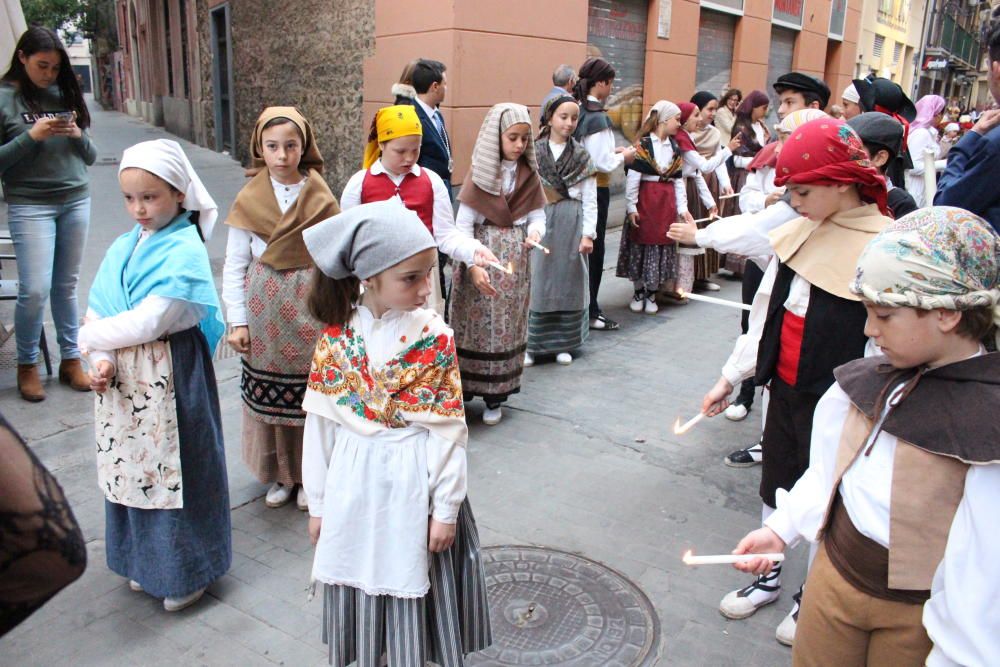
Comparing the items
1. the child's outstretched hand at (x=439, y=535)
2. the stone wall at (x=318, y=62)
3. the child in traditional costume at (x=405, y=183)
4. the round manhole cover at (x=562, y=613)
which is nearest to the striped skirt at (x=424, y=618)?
the child's outstretched hand at (x=439, y=535)

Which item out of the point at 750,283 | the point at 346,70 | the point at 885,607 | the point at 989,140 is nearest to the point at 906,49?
the point at 346,70

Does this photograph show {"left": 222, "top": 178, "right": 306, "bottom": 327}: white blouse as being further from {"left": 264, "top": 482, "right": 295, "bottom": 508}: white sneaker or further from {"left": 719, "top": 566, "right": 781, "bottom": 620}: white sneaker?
{"left": 719, "top": 566, "right": 781, "bottom": 620}: white sneaker

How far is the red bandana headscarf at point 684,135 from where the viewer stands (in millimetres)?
7277

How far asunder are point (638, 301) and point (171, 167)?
17.9ft

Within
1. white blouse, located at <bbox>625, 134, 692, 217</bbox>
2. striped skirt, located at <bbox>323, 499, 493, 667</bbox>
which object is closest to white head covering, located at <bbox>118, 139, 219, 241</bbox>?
striped skirt, located at <bbox>323, 499, 493, 667</bbox>

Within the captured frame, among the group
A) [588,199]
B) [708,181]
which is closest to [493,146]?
[588,199]

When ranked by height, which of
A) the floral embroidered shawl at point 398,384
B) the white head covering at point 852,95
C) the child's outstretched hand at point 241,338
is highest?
the white head covering at point 852,95

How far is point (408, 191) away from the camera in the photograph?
168 inches

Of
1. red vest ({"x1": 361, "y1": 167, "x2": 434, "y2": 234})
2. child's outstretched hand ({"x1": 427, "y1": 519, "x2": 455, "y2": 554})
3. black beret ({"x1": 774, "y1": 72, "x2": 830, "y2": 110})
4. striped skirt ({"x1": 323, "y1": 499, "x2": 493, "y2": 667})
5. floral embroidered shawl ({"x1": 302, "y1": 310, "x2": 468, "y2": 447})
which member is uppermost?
black beret ({"x1": 774, "y1": 72, "x2": 830, "y2": 110})

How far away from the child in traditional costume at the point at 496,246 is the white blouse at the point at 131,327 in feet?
7.34

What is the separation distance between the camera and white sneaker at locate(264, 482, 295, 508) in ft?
12.7

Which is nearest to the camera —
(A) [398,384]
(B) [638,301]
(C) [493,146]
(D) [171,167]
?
(A) [398,384]

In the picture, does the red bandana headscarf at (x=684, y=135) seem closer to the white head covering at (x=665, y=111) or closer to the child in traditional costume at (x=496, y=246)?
the white head covering at (x=665, y=111)

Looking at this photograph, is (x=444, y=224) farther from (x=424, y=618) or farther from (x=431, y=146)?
(x=424, y=618)
